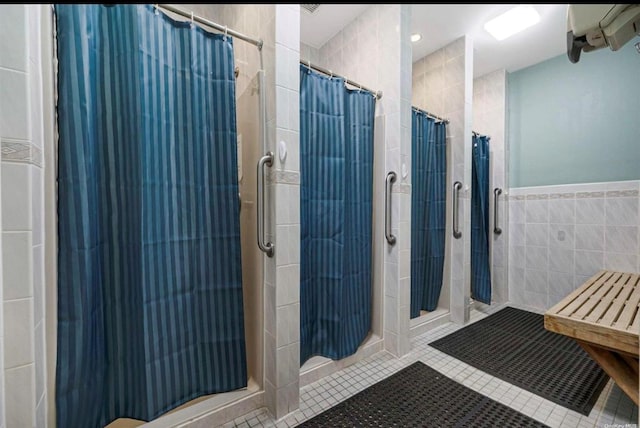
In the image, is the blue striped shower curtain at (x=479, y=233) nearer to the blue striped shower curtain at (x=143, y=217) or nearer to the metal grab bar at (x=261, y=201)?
the metal grab bar at (x=261, y=201)

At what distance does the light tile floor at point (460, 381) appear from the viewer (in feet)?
4.35

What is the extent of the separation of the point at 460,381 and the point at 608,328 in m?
0.74

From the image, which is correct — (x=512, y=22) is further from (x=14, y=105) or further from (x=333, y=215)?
(x=14, y=105)

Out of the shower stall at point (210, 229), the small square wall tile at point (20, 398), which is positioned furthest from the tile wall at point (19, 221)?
the shower stall at point (210, 229)

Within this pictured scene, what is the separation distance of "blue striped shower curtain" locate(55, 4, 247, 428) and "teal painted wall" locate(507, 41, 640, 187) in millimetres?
2835

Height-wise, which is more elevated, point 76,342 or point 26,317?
point 26,317

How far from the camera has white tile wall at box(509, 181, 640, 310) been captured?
7.31 feet

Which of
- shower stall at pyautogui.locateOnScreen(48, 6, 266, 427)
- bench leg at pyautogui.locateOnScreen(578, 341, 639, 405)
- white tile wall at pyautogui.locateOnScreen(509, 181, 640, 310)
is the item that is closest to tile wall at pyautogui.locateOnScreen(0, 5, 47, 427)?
shower stall at pyautogui.locateOnScreen(48, 6, 266, 427)

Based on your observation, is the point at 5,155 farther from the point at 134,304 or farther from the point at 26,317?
the point at 134,304

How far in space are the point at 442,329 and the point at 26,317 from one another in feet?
7.97

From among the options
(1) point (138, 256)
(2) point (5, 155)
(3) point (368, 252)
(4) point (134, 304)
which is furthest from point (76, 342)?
(3) point (368, 252)

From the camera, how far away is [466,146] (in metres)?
2.34

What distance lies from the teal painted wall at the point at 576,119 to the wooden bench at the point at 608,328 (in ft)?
4.02

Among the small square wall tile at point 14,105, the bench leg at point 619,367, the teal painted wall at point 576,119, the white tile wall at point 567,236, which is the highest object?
the teal painted wall at point 576,119
